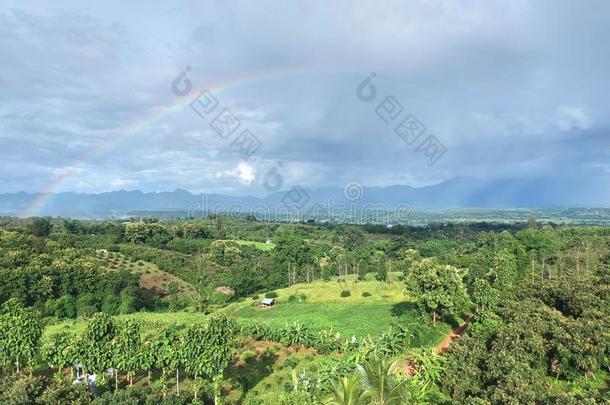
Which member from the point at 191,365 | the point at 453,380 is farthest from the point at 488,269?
the point at 191,365

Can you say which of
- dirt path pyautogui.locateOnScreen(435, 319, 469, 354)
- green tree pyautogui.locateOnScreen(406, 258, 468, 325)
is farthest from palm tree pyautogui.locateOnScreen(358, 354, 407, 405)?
green tree pyautogui.locateOnScreen(406, 258, 468, 325)

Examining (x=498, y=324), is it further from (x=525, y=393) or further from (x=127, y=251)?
(x=127, y=251)

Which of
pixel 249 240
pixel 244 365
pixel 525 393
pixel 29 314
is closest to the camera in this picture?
pixel 525 393

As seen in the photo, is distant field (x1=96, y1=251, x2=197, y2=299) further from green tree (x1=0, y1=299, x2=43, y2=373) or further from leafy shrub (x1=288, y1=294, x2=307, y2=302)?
green tree (x1=0, y1=299, x2=43, y2=373)

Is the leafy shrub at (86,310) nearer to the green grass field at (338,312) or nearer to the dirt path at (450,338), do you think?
the green grass field at (338,312)

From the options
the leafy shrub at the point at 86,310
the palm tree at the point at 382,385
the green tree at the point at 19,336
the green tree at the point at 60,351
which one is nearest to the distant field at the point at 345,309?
the leafy shrub at the point at 86,310
